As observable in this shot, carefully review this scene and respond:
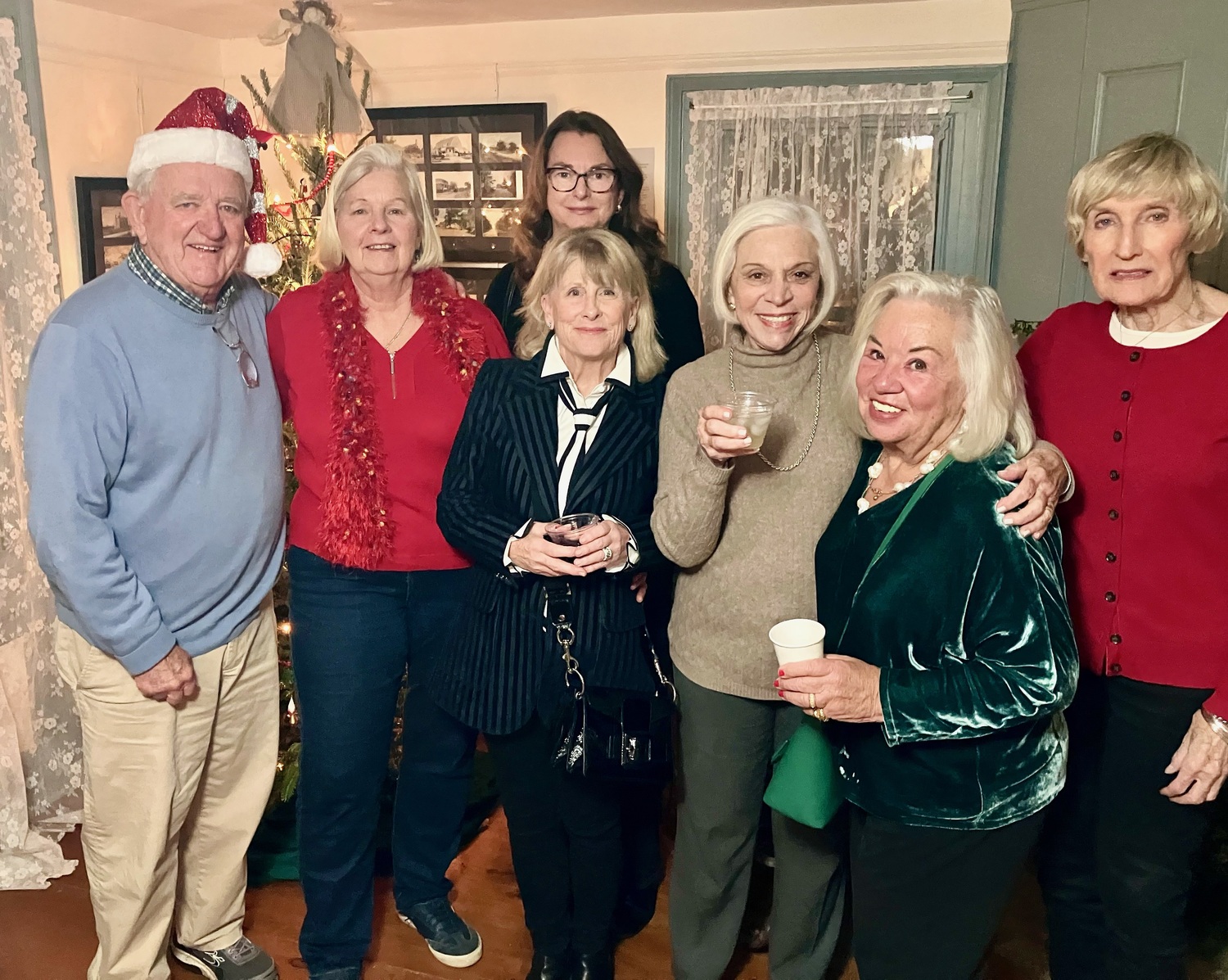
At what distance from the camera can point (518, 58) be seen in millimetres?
4215

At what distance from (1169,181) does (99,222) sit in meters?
3.64

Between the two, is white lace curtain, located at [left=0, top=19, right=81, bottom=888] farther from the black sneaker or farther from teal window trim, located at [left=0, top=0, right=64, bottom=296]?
the black sneaker

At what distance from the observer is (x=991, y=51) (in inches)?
150

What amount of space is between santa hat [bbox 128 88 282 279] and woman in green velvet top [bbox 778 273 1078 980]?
133 cm

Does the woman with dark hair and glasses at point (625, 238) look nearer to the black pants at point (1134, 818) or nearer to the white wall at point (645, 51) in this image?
the black pants at point (1134, 818)

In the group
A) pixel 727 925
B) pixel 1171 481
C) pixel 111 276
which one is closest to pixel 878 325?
pixel 1171 481

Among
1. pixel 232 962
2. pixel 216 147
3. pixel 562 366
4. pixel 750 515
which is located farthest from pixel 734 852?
pixel 216 147

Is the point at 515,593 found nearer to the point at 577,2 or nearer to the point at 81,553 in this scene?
the point at 81,553

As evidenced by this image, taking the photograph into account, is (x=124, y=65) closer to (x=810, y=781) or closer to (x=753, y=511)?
(x=753, y=511)

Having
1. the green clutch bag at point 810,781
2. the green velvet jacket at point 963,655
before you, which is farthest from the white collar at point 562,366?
the green clutch bag at point 810,781

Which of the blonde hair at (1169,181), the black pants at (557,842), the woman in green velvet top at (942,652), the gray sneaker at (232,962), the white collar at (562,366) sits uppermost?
the blonde hair at (1169,181)

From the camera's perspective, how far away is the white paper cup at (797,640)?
1479 millimetres

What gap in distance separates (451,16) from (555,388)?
2.81 meters

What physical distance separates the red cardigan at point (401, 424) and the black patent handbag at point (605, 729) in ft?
1.23
